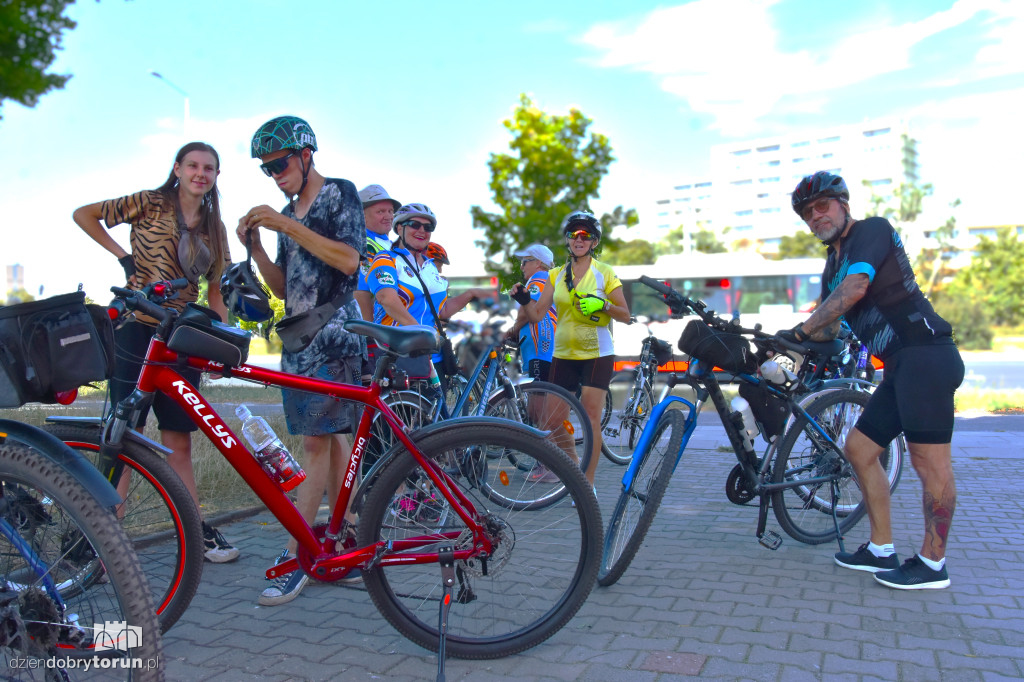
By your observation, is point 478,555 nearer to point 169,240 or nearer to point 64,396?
point 64,396

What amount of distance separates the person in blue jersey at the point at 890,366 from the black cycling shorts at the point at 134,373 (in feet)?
9.61

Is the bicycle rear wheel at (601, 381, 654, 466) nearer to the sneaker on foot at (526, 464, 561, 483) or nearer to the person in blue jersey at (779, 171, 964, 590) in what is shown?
the person in blue jersey at (779, 171, 964, 590)

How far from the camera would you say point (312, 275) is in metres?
3.85

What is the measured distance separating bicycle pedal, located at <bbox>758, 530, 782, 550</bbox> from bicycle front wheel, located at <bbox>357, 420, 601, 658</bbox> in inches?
57.2

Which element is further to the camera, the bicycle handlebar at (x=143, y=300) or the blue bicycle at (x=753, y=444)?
the blue bicycle at (x=753, y=444)

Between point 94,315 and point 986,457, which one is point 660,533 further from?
point 986,457

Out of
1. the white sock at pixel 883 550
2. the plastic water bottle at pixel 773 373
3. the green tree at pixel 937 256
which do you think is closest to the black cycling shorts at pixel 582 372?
the plastic water bottle at pixel 773 373

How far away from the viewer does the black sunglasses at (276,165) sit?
3682 millimetres

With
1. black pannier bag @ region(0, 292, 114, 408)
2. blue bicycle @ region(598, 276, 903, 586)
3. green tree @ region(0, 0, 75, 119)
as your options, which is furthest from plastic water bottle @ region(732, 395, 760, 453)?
green tree @ region(0, 0, 75, 119)

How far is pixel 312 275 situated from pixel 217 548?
1.61m

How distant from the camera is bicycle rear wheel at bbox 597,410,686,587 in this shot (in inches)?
154

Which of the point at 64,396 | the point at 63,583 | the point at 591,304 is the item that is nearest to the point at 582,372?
the point at 591,304

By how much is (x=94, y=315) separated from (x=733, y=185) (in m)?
162

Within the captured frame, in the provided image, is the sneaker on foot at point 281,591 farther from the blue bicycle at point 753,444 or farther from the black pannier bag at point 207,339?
the blue bicycle at point 753,444
